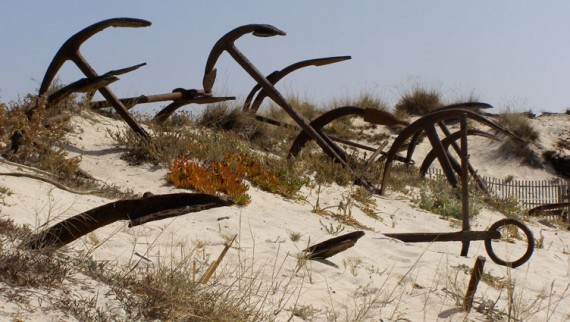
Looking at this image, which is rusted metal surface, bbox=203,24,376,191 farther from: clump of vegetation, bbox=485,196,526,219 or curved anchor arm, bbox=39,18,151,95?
clump of vegetation, bbox=485,196,526,219

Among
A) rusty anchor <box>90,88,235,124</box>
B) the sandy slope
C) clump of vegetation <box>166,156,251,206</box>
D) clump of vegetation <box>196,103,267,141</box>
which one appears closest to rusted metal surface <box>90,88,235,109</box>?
Result: rusty anchor <box>90,88,235,124</box>

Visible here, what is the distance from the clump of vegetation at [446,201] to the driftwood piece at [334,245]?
4119mm

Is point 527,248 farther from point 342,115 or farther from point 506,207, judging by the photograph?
point 342,115

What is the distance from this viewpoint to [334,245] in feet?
15.3

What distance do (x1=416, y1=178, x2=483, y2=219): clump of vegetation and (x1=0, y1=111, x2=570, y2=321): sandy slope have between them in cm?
55

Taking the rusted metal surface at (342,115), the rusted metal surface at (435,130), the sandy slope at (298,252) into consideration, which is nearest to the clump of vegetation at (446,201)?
the rusted metal surface at (435,130)

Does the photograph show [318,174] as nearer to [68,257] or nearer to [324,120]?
[324,120]

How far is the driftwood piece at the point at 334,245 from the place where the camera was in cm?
465

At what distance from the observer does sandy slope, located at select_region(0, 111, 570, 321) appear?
3.92m

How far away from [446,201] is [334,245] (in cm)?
466

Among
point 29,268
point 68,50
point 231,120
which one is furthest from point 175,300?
point 231,120

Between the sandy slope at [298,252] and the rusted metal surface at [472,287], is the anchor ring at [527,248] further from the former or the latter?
the rusted metal surface at [472,287]

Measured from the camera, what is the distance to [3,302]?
9.14 feet

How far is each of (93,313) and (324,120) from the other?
7015 millimetres
